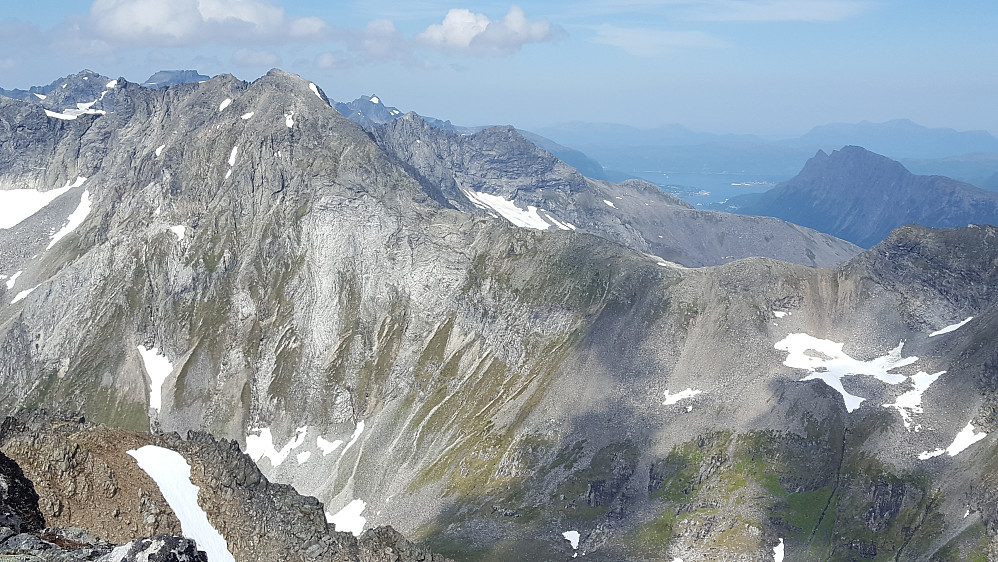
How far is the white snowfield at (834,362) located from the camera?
12712cm

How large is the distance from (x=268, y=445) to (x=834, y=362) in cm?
12339

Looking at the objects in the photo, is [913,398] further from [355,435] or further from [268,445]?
[268,445]

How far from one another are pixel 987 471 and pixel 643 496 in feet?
162

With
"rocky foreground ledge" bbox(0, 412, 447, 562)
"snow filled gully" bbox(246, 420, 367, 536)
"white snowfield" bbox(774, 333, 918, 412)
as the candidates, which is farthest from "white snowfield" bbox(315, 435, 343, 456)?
"rocky foreground ledge" bbox(0, 412, 447, 562)

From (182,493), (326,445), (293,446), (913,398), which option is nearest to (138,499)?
(182,493)

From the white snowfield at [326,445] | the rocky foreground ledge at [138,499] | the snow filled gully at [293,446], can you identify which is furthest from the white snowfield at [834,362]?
the white snowfield at [326,445]

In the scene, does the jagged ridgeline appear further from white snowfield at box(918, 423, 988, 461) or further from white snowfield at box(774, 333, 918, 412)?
white snowfield at box(918, 423, 988, 461)

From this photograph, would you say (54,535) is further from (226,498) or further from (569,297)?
(569,297)

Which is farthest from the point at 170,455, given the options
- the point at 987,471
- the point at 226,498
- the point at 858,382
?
the point at 858,382

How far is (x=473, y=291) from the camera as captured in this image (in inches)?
7037

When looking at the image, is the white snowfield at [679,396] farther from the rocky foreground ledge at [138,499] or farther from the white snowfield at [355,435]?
the rocky foreground ledge at [138,499]

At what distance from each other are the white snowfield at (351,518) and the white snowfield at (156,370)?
223 ft

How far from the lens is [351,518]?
14400 centimetres

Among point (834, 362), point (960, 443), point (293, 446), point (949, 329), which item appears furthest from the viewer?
point (293, 446)
